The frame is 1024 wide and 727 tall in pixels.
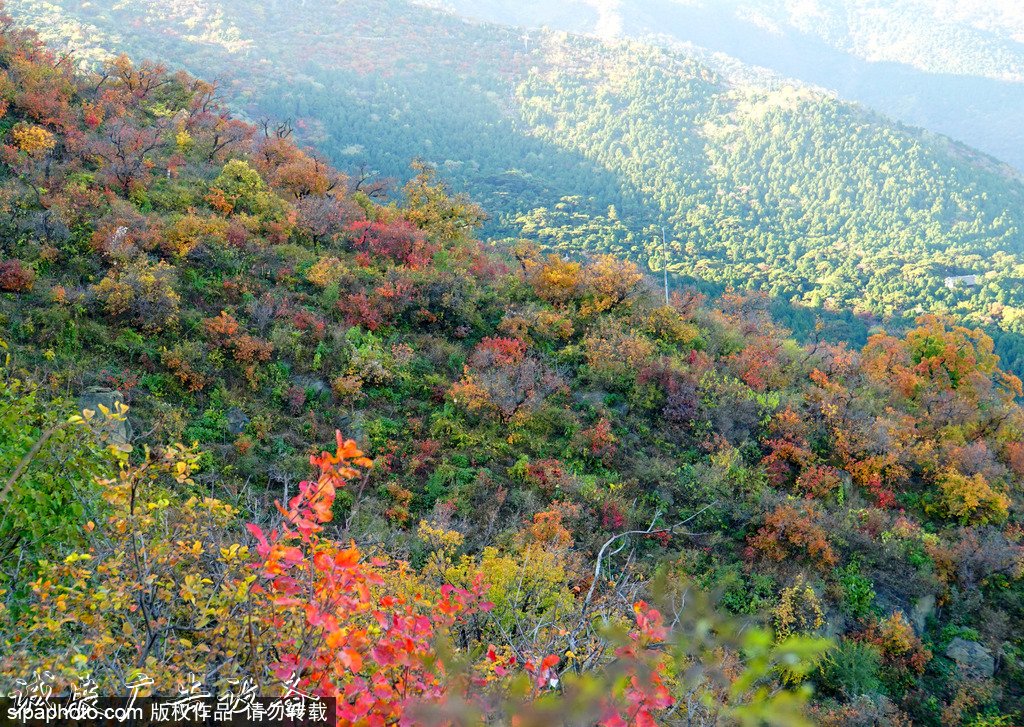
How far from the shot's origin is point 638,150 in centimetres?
9050

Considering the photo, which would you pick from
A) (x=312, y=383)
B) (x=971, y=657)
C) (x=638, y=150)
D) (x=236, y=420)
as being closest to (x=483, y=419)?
(x=312, y=383)

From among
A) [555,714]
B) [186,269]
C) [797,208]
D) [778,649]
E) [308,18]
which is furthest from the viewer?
[308,18]

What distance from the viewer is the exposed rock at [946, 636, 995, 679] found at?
44.0 feet

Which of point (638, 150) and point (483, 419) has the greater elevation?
point (638, 150)

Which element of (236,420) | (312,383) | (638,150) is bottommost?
(236,420)

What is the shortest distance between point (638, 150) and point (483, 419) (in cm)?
8239

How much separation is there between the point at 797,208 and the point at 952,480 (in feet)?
255

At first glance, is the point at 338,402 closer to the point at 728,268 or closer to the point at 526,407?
the point at 526,407

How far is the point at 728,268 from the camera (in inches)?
2515

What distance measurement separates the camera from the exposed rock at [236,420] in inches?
572

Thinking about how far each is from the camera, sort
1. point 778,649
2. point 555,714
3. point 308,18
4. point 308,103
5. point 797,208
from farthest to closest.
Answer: point 308,18, point 797,208, point 308,103, point 555,714, point 778,649

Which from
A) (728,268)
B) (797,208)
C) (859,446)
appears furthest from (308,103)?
(859,446)

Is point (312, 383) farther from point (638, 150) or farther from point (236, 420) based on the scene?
point (638, 150)

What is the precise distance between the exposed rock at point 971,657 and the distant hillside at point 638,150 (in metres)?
45.7
